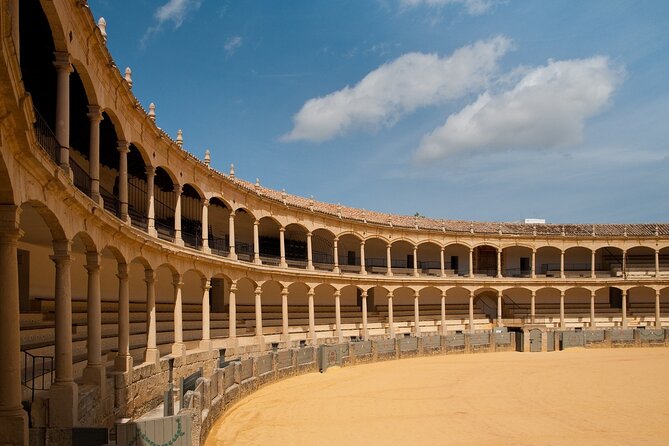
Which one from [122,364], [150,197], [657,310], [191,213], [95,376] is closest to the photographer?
[95,376]

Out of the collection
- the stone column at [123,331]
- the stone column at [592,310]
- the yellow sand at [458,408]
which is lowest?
the yellow sand at [458,408]

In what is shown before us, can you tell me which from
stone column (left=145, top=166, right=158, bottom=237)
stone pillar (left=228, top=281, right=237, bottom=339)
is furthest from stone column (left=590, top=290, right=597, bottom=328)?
stone column (left=145, top=166, right=158, bottom=237)

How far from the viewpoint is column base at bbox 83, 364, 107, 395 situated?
43.9ft

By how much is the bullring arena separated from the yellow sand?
18 cm

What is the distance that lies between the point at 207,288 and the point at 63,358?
12454 millimetres

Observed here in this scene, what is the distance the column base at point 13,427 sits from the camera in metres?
8.99

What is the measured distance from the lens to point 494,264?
4694 cm

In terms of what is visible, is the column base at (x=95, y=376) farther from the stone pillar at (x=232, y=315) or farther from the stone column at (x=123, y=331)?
the stone pillar at (x=232, y=315)

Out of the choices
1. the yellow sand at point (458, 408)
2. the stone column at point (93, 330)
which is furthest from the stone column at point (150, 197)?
the yellow sand at point (458, 408)

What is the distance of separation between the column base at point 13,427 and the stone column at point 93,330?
13.9 feet

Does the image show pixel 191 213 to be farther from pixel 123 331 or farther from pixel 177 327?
pixel 123 331

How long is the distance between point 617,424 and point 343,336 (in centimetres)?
2146

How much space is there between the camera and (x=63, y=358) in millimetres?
11469

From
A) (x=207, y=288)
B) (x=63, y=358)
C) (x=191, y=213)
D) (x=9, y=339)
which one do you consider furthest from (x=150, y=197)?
(x=9, y=339)
